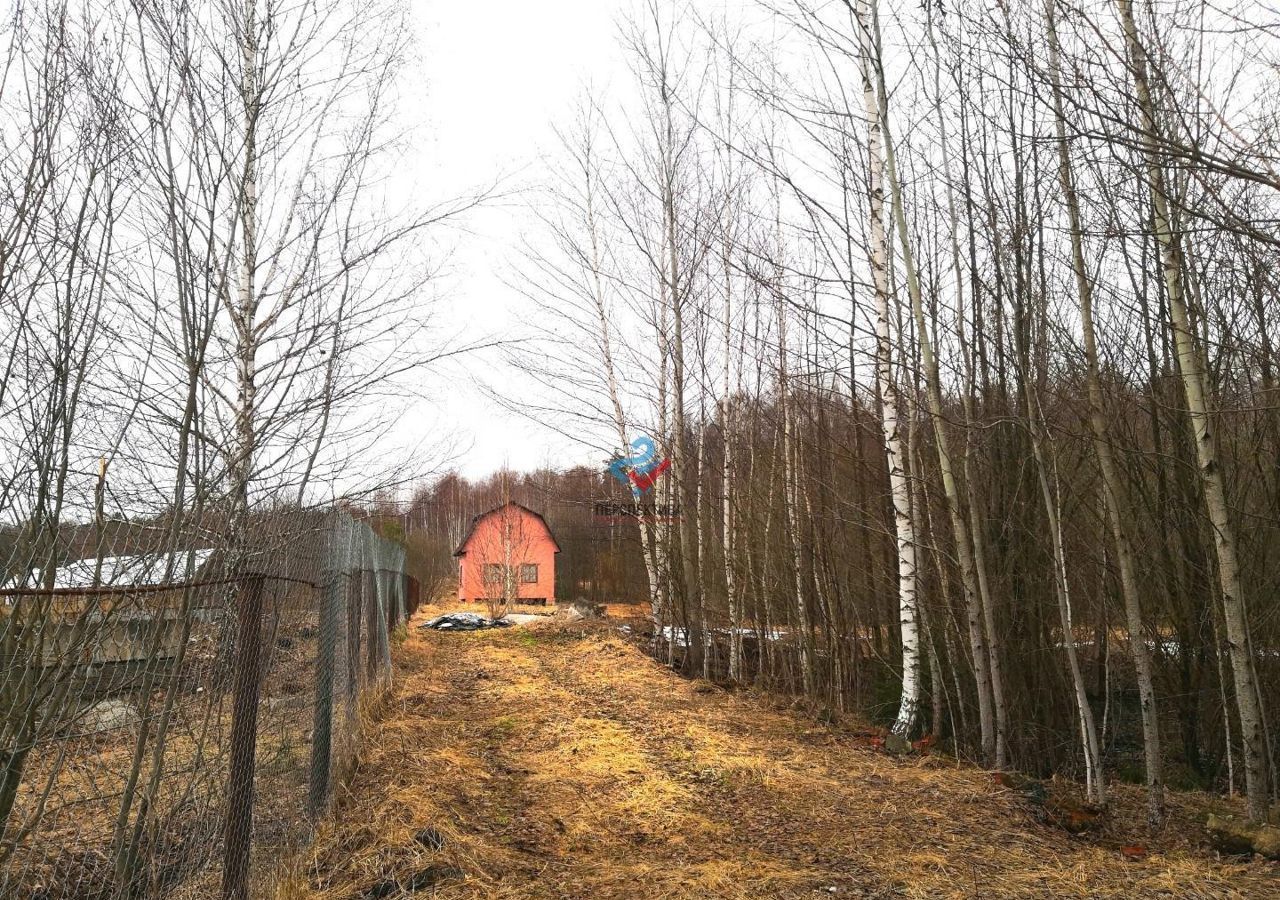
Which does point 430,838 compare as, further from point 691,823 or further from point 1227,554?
point 1227,554

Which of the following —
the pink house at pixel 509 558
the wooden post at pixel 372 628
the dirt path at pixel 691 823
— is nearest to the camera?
the dirt path at pixel 691 823

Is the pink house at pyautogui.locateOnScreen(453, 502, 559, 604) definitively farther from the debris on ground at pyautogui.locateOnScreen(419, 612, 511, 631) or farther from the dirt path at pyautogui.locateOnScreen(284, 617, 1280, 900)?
the dirt path at pyautogui.locateOnScreen(284, 617, 1280, 900)

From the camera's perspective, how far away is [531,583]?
32.9m

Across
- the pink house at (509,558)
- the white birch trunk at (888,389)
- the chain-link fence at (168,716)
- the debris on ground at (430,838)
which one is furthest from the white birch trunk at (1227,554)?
the pink house at (509,558)

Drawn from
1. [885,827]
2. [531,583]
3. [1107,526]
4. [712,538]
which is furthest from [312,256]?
[531,583]

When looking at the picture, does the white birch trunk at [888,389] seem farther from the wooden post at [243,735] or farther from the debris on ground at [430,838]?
the wooden post at [243,735]

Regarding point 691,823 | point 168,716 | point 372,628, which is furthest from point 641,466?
point 168,716

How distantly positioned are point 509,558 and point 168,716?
2234 centimetres

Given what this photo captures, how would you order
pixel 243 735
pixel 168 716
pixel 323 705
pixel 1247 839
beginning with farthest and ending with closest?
pixel 323 705, pixel 1247 839, pixel 243 735, pixel 168 716

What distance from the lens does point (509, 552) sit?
990 inches

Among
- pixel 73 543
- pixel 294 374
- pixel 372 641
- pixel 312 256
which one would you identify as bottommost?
pixel 372 641

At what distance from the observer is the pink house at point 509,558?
25094 mm

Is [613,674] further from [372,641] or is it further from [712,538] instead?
[372,641]

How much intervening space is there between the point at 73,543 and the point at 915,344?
705cm
